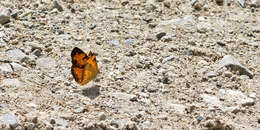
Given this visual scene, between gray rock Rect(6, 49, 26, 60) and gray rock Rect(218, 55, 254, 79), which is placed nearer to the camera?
gray rock Rect(6, 49, 26, 60)

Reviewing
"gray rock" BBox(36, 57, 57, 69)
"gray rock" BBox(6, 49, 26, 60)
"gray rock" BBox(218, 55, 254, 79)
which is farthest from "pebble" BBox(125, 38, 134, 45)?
"gray rock" BBox(6, 49, 26, 60)

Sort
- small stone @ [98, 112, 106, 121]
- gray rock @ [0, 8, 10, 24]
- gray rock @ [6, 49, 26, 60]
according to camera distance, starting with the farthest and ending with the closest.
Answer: gray rock @ [0, 8, 10, 24]
gray rock @ [6, 49, 26, 60]
small stone @ [98, 112, 106, 121]

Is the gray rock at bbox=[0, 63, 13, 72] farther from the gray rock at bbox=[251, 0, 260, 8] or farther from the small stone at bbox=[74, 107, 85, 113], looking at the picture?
the gray rock at bbox=[251, 0, 260, 8]

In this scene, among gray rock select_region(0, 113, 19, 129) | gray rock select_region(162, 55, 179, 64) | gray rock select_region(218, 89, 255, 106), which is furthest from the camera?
gray rock select_region(162, 55, 179, 64)

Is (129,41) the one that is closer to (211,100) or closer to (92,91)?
(92,91)

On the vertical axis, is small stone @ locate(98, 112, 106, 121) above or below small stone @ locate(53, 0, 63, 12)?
below

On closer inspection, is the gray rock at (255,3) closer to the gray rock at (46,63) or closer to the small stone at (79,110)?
the gray rock at (46,63)

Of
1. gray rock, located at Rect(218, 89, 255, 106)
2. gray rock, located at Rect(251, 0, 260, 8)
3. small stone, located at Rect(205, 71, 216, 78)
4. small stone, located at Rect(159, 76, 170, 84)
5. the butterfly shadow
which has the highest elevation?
gray rock, located at Rect(251, 0, 260, 8)
